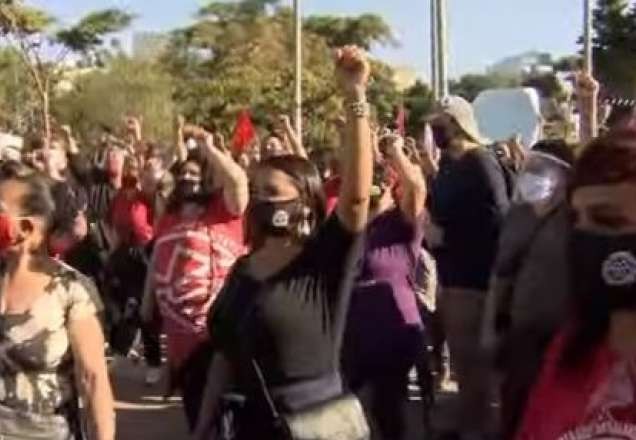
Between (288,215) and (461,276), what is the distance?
3.16 meters

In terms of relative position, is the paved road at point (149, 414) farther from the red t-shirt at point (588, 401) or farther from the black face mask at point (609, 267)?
the black face mask at point (609, 267)

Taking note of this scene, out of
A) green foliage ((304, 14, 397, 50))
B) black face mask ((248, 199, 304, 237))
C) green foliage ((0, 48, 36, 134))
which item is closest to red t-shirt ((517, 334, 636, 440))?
black face mask ((248, 199, 304, 237))

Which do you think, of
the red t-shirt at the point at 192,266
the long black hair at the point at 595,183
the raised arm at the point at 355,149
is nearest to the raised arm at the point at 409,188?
the red t-shirt at the point at 192,266

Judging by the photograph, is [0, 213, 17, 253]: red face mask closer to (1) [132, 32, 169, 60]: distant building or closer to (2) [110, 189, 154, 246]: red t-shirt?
(2) [110, 189, 154, 246]: red t-shirt

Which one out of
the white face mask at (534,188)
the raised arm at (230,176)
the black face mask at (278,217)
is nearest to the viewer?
the black face mask at (278,217)

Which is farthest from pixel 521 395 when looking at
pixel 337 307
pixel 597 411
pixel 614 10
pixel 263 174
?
pixel 614 10

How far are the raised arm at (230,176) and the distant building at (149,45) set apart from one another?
50.6m

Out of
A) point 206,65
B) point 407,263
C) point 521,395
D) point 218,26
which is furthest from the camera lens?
point 218,26

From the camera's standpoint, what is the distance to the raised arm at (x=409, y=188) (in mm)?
7422

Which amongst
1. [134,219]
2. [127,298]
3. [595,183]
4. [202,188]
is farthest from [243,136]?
[595,183]

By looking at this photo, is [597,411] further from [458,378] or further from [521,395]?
[458,378]

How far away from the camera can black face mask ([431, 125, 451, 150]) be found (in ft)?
26.7

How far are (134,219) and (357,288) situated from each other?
154 inches

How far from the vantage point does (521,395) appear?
3.49 m
